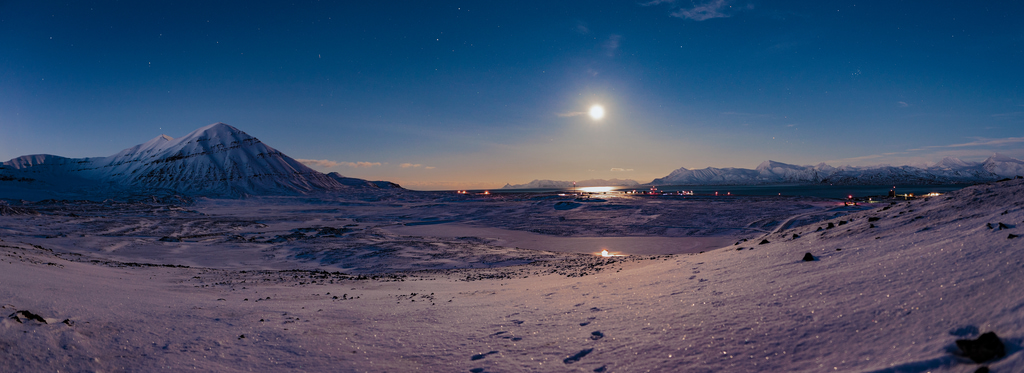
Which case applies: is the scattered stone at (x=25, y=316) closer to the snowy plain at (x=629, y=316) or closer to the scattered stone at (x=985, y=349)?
the snowy plain at (x=629, y=316)

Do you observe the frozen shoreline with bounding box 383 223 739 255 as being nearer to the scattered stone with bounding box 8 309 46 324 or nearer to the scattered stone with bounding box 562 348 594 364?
the scattered stone with bounding box 562 348 594 364

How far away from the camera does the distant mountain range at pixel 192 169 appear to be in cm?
13838

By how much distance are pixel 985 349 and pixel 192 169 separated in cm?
20095

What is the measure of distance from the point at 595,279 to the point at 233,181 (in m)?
170

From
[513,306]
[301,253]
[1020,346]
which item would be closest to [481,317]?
[513,306]

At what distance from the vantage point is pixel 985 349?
281cm

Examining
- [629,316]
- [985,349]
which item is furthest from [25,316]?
[985,349]

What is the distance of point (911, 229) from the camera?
761 cm

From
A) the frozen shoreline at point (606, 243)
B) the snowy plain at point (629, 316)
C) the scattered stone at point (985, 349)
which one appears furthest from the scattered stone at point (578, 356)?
the frozen shoreline at point (606, 243)

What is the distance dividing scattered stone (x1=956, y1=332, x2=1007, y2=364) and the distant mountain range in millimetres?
144016

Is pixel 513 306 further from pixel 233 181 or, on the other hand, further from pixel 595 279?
pixel 233 181

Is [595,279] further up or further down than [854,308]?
further down

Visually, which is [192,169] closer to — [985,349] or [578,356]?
[578,356]

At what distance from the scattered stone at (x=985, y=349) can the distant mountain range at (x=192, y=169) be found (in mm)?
144016
